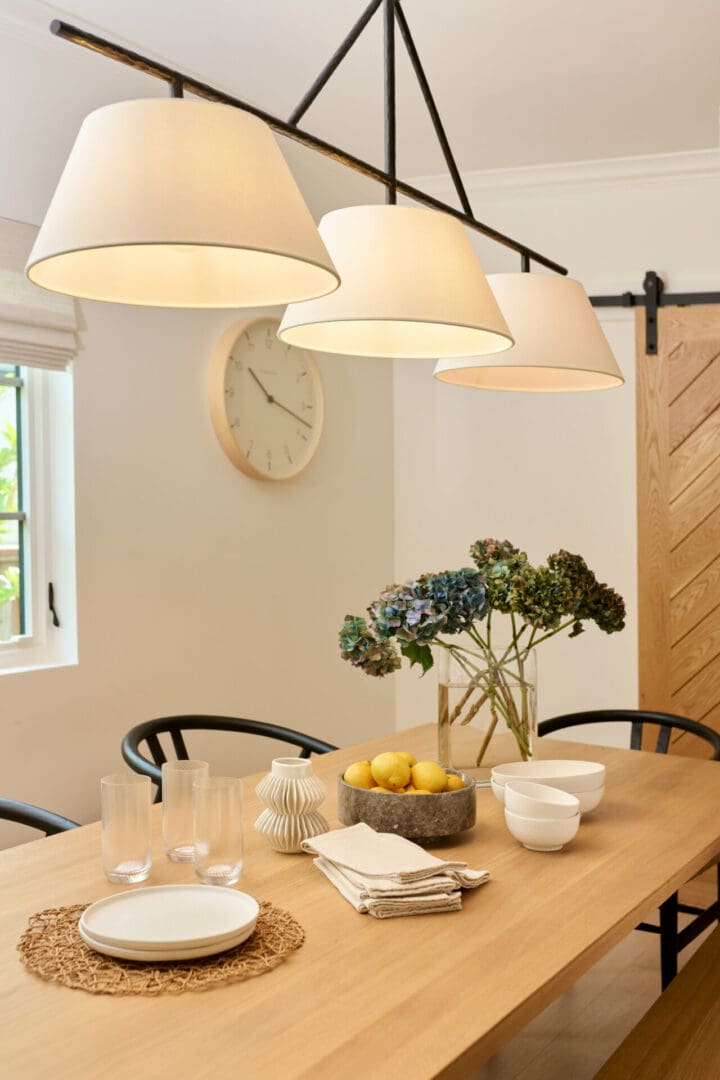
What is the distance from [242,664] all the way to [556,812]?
2.07 meters

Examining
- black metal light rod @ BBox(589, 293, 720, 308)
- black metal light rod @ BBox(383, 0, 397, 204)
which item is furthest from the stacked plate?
black metal light rod @ BBox(589, 293, 720, 308)

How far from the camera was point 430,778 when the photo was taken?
1926 millimetres

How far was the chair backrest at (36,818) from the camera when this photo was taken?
2078mm

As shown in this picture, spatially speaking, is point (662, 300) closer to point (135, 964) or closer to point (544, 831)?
point (544, 831)

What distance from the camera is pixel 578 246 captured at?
434 centimetres

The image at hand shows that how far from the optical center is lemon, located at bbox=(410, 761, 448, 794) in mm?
1924

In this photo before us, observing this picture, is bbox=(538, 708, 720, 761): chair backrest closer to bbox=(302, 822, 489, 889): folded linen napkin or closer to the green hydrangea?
the green hydrangea

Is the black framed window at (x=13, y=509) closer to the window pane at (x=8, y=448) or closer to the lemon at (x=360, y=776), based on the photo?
the window pane at (x=8, y=448)

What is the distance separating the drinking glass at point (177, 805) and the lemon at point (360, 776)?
0.30m

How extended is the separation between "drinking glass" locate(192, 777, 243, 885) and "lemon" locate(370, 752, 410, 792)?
0.36m

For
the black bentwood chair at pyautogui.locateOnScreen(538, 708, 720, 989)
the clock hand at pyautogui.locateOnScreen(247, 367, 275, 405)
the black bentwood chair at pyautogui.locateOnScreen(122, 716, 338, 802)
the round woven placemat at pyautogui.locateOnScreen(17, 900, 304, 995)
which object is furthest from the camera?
Result: the clock hand at pyautogui.locateOnScreen(247, 367, 275, 405)

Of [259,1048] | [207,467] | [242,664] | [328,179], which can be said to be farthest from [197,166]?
[328,179]

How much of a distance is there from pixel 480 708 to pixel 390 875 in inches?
30.1

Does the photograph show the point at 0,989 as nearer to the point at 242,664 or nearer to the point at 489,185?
the point at 242,664
